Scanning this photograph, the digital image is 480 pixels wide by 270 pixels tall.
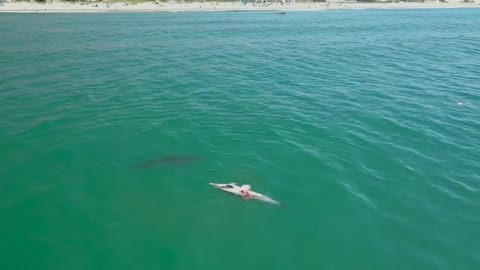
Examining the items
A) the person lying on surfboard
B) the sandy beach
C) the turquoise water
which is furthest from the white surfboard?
the sandy beach

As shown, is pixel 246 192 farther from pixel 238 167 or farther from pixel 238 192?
pixel 238 167

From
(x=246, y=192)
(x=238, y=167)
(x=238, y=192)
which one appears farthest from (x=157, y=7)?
(x=246, y=192)

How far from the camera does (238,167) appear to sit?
19.1m

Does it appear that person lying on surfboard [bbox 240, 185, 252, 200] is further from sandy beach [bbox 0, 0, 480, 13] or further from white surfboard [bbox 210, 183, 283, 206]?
sandy beach [bbox 0, 0, 480, 13]

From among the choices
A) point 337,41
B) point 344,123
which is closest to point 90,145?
point 344,123

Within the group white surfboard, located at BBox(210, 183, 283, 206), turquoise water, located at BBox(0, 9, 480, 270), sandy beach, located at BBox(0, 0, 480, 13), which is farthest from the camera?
sandy beach, located at BBox(0, 0, 480, 13)

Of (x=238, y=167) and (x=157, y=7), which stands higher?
(x=157, y=7)

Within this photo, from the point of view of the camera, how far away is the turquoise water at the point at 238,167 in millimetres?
13516

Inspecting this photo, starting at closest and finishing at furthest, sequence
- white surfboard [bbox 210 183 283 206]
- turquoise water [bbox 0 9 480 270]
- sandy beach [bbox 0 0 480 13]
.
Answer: turquoise water [bbox 0 9 480 270]
white surfboard [bbox 210 183 283 206]
sandy beach [bbox 0 0 480 13]

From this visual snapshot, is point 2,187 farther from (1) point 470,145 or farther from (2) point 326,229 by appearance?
(1) point 470,145

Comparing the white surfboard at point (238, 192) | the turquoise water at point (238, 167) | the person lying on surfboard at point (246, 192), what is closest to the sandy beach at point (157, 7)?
the turquoise water at point (238, 167)

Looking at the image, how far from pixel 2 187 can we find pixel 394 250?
19662 millimetres

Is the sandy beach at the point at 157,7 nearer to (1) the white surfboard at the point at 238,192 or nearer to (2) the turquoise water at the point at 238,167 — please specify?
(2) the turquoise water at the point at 238,167

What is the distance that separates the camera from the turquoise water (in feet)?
44.3
